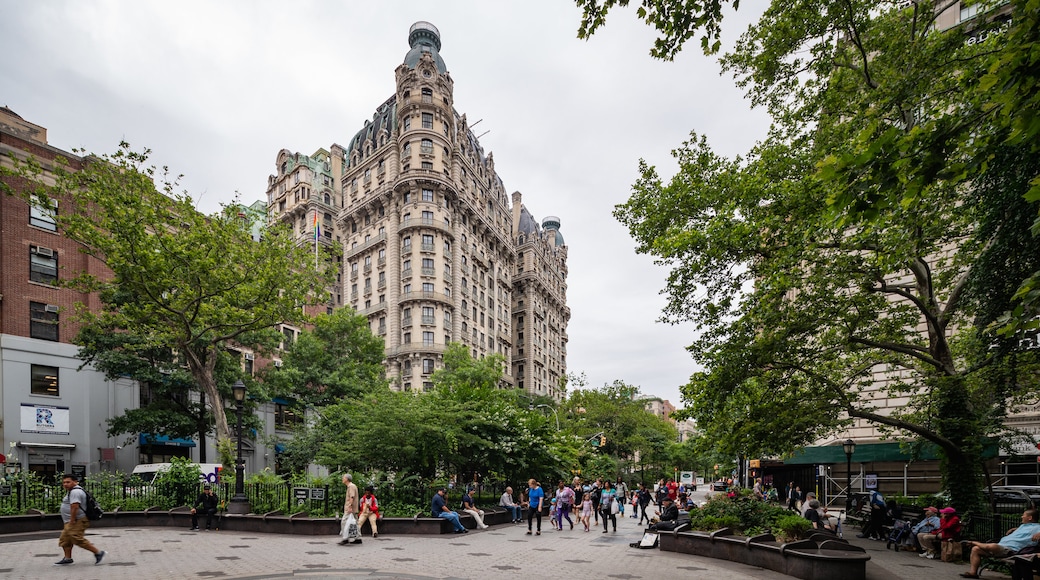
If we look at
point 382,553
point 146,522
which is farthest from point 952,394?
point 146,522

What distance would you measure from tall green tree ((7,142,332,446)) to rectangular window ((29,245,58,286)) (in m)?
5.67

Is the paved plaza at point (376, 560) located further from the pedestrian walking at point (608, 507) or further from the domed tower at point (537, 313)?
the domed tower at point (537, 313)

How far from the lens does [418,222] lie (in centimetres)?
6638

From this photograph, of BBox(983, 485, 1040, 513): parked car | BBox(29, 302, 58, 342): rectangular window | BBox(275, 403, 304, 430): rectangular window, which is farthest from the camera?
BBox(275, 403, 304, 430): rectangular window

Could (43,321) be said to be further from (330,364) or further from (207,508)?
(207,508)

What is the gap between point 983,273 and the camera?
1279cm

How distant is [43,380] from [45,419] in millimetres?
2105

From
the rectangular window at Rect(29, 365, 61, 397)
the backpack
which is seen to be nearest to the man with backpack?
the backpack

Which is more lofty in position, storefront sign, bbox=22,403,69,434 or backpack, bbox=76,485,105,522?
backpack, bbox=76,485,105,522

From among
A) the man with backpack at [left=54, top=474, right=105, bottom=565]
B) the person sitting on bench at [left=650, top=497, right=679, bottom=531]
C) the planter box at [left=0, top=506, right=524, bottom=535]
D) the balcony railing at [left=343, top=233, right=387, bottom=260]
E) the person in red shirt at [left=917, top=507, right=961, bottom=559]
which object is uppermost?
the balcony railing at [left=343, top=233, right=387, bottom=260]

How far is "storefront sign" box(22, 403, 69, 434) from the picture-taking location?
29734 millimetres

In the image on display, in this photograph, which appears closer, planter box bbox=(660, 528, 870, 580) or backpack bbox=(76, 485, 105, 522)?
planter box bbox=(660, 528, 870, 580)

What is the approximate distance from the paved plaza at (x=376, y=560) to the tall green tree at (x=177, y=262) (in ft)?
36.6

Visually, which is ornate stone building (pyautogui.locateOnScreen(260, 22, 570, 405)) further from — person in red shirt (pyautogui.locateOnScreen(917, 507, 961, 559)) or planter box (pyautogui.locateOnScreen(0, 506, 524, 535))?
person in red shirt (pyautogui.locateOnScreen(917, 507, 961, 559))
